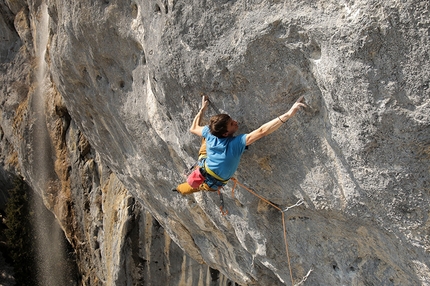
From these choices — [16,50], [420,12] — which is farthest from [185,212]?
[16,50]

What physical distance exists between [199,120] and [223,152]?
42 cm

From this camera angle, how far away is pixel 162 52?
369 cm

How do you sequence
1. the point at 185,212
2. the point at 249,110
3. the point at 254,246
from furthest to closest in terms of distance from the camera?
the point at 185,212
the point at 254,246
the point at 249,110

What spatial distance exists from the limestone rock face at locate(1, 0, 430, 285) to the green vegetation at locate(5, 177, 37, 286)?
23.5 ft

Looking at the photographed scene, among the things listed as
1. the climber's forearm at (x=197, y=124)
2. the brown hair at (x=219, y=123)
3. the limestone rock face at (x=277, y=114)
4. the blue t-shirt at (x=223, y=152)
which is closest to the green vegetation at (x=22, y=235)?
the limestone rock face at (x=277, y=114)

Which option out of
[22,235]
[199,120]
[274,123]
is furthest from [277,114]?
[22,235]

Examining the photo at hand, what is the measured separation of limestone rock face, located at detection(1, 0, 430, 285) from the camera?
2.59 meters

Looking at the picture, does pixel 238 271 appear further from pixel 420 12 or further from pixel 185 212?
pixel 420 12

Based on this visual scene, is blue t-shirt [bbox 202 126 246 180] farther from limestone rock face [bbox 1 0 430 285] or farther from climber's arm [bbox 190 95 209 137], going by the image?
limestone rock face [bbox 1 0 430 285]

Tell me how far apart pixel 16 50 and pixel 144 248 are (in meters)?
5.67

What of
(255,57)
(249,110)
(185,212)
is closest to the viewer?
(255,57)

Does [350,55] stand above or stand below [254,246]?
above

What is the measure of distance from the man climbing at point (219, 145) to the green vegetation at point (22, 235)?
391 inches

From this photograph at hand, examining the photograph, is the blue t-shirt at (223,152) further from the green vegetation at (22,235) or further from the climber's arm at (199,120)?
the green vegetation at (22,235)
